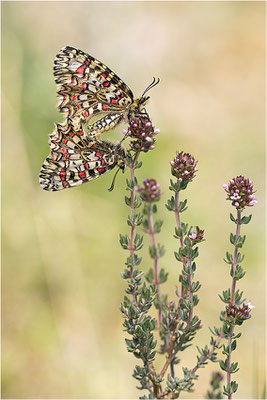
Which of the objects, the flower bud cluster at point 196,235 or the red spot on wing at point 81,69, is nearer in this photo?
the flower bud cluster at point 196,235

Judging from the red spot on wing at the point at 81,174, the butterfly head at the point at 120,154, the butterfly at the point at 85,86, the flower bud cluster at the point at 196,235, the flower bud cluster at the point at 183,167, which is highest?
the butterfly at the point at 85,86

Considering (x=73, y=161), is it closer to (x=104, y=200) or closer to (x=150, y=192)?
(x=150, y=192)

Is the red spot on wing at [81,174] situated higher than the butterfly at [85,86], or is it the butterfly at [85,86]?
the butterfly at [85,86]

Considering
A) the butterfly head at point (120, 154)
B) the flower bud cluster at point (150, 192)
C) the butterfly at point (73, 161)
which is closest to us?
the flower bud cluster at point (150, 192)

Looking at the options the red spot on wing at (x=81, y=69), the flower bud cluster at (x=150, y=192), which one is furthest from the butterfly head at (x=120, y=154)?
the red spot on wing at (x=81, y=69)

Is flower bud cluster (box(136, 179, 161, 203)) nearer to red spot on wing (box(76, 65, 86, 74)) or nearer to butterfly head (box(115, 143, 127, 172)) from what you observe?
butterfly head (box(115, 143, 127, 172))

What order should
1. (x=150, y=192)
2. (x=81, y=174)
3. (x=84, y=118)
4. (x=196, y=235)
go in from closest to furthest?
(x=150, y=192) → (x=196, y=235) → (x=81, y=174) → (x=84, y=118)

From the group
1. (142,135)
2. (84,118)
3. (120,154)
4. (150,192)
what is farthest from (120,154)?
(84,118)

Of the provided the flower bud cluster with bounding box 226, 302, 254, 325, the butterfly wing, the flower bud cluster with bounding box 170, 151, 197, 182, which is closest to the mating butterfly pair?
the butterfly wing

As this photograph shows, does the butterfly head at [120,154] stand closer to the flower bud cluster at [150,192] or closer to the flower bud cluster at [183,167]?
the flower bud cluster at [183,167]
